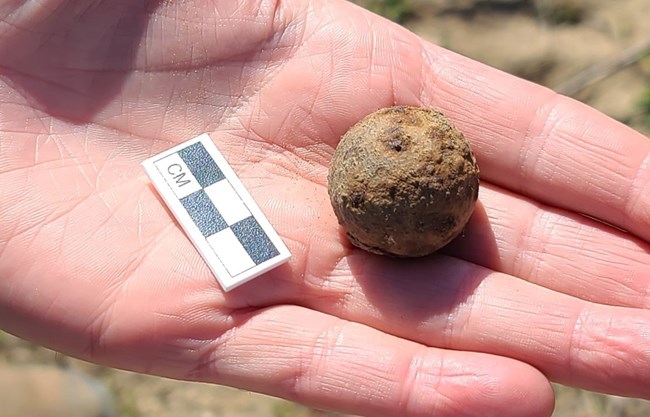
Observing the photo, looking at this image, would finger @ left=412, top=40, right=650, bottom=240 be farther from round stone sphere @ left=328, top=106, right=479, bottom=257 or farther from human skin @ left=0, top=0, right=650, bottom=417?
round stone sphere @ left=328, top=106, right=479, bottom=257

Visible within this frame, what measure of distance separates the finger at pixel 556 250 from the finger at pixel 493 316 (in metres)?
0.14

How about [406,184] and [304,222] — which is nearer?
[406,184]

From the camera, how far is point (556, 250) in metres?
3.14

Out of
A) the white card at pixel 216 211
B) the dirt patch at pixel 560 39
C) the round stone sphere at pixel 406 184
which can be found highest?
the round stone sphere at pixel 406 184

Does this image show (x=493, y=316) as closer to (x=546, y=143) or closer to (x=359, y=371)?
(x=359, y=371)

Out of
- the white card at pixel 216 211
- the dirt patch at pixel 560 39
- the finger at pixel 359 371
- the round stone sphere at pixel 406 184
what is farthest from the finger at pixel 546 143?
the dirt patch at pixel 560 39

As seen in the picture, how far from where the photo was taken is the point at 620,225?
126 inches

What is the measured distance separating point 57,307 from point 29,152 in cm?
68

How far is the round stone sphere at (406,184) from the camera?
115 inches

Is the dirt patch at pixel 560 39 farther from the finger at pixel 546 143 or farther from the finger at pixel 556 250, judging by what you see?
the finger at pixel 556 250

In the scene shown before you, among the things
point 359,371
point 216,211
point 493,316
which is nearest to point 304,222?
point 216,211

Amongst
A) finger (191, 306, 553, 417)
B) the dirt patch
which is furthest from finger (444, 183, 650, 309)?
the dirt patch

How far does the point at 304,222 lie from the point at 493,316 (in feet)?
2.68

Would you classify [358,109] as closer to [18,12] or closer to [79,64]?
[79,64]
